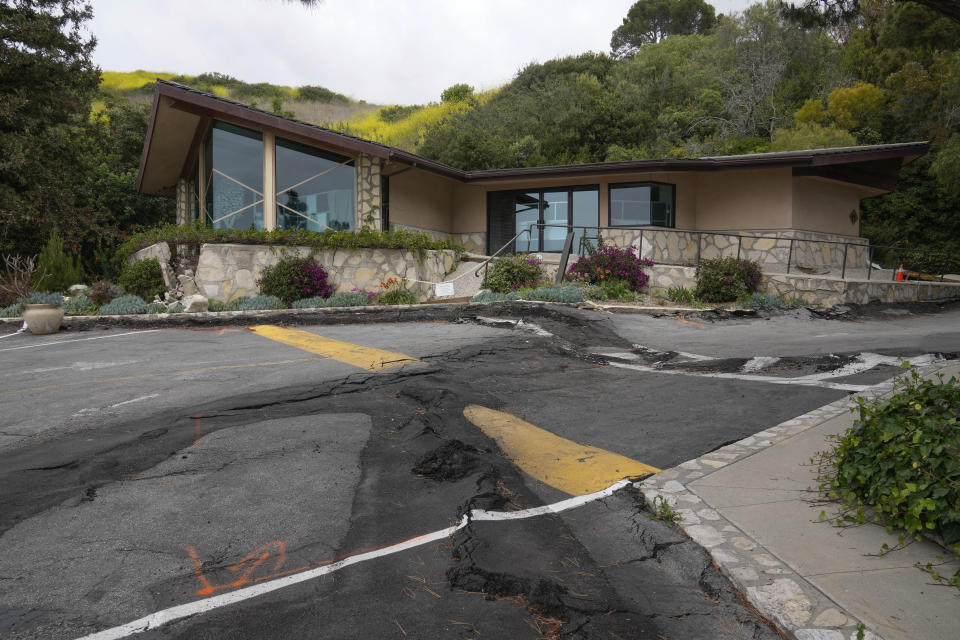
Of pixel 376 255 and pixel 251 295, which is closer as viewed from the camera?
pixel 251 295

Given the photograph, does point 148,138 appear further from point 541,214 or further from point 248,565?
point 248,565

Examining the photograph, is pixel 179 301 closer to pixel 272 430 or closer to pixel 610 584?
pixel 272 430

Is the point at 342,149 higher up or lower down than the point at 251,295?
higher up

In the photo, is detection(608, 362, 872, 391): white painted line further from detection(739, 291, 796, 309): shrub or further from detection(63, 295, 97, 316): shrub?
detection(63, 295, 97, 316): shrub

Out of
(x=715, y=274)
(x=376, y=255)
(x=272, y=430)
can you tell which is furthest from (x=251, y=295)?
(x=715, y=274)

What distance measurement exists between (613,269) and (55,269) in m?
15.9

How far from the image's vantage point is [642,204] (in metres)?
18.8

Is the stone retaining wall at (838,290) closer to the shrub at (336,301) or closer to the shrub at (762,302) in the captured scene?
the shrub at (762,302)

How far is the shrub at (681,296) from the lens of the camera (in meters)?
14.1

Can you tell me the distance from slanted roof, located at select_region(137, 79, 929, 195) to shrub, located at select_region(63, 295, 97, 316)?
6.08 m

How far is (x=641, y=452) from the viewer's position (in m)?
4.96

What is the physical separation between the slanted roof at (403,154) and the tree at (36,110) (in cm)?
281

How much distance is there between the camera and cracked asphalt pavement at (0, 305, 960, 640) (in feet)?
9.02

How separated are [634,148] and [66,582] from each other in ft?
90.6
